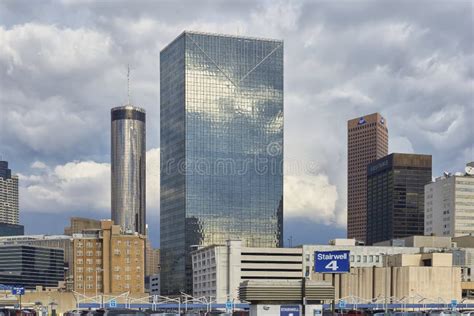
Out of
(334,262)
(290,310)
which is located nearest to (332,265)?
(334,262)

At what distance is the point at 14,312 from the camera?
15062 cm

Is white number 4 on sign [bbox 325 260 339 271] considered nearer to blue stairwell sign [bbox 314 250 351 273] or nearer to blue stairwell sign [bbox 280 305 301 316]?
blue stairwell sign [bbox 314 250 351 273]

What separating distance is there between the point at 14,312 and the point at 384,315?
6651 centimetres

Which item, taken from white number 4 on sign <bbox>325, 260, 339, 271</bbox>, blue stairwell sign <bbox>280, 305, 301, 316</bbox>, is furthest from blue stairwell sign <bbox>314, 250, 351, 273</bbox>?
blue stairwell sign <bbox>280, 305, 301, 316</bbox>

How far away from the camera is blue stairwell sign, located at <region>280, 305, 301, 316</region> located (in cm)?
9244

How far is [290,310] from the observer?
305 feet

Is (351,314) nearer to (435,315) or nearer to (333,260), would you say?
(435,315)

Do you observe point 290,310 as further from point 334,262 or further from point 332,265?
point 334,262

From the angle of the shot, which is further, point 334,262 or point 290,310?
point 334,262

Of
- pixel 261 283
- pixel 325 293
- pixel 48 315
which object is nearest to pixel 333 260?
pixel 325 293

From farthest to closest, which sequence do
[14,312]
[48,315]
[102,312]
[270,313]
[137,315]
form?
[48,315] → [14,312] → [102,312] → [137,315] → [270,313]

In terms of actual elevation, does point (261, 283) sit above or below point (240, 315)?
above

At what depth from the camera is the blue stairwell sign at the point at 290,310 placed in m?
92.4

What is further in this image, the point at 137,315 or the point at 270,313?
the point at 137,315
